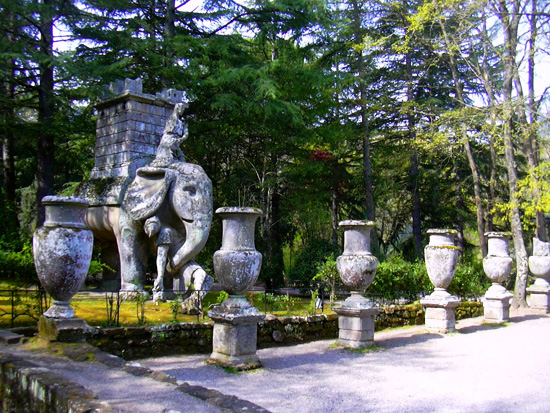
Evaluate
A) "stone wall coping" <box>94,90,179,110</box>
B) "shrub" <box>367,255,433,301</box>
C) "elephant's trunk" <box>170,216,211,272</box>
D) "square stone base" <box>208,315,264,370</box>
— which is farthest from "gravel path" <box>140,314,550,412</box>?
"stone wall coping" <box>94,90,179,110</box>

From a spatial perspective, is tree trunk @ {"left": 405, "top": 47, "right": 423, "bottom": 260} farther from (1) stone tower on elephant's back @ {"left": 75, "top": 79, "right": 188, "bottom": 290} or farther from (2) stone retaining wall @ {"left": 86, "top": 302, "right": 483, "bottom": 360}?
(2) stone retaining wall @ {"left": 86, "top": 302, "right": 483, "bottom": 360}

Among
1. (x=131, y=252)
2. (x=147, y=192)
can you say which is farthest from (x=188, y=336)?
(x=147, y=192)

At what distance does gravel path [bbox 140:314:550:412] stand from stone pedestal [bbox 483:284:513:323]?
2.13m

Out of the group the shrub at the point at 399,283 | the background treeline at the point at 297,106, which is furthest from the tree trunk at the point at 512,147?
the shrub at the point at 399,283

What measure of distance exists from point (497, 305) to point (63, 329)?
8.87 meters

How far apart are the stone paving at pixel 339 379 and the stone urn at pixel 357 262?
0.92 metres

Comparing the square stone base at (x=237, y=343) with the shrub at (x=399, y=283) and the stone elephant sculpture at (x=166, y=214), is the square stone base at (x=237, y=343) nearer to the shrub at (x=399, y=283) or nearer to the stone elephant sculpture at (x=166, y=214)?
the stone elephant sculpture at (x=166, y=214)

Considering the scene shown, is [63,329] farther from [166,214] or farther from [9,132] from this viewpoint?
[9,132]

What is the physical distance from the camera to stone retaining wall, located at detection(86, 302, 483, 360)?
6.47m

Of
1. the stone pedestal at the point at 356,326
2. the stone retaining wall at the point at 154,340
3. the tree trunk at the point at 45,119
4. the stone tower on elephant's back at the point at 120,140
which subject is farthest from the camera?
the tree trunk at the point at 45,119

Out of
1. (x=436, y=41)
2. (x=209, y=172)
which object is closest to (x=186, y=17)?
(x=209, y=172)

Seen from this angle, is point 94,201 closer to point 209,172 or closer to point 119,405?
point 119,405

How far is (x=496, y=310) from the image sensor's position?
1104 centimetres

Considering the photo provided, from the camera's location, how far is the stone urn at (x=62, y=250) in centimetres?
573
